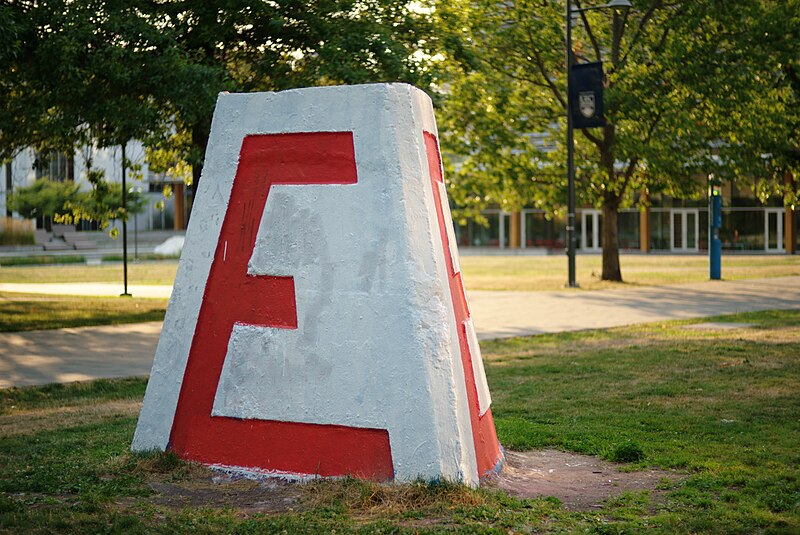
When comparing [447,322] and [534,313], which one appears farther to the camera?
[534,313]

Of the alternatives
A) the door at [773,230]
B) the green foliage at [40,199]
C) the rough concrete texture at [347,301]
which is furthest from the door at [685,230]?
the rough concrete texture at [347,301]

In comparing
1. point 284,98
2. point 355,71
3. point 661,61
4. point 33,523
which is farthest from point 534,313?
point 33,523

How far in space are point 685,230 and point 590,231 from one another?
5571mm

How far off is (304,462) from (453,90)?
836 inches

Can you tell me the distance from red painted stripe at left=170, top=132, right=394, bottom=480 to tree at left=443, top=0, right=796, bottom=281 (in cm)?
1708

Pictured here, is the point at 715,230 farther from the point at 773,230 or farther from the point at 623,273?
the point at 773,230

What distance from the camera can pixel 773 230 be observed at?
50469 mm

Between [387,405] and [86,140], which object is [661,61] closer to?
[86,140]

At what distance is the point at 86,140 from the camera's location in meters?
17.8

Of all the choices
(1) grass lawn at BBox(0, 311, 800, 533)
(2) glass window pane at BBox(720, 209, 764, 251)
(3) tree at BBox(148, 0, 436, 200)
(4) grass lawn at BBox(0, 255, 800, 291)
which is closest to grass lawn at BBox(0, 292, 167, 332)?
(3) tree at BBox(148, 0, 436, 200)

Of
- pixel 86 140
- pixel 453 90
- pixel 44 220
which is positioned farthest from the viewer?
pixel 44 220

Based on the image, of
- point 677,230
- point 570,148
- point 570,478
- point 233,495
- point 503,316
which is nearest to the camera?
point 233,495

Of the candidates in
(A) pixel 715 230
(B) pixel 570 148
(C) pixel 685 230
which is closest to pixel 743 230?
(C) pixel 685 230

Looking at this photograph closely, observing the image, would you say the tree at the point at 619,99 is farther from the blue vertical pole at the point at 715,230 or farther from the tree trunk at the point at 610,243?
the blue vertical pole at the point at 715,230
